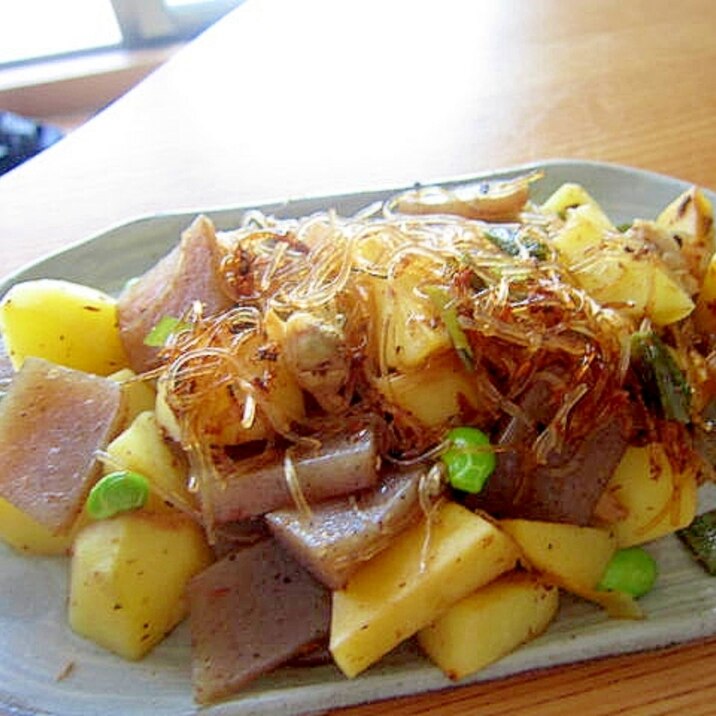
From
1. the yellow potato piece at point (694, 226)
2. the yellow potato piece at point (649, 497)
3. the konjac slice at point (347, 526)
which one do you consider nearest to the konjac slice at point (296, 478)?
the konjac slice at point (347, 526)

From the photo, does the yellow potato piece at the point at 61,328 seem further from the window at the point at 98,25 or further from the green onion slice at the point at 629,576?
the window at the point at 98,25

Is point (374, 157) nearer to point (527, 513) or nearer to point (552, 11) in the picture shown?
point (552, 11)

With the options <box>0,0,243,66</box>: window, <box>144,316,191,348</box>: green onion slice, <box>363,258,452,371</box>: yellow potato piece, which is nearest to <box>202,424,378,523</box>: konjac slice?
<box>363,258,452,371</box>: yellow potato piece

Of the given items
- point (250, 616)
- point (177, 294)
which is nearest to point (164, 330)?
point (177, 294)

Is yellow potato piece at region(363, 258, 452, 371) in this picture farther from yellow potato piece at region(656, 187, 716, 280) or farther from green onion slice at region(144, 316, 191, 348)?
yellow potato piece at region(656, 187, 716, 280)

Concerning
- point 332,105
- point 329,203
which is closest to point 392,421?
point 329,203

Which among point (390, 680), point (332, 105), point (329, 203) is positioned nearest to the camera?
point (390, 680)
